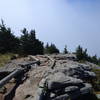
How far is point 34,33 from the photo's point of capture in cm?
3381

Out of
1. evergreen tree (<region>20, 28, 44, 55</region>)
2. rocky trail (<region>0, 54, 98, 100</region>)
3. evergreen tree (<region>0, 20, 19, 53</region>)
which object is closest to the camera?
rocky trail (<region>0, 54, 98, 100</region>)

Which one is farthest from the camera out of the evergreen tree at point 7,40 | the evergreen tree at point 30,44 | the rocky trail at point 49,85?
the evergreen tree at point 7,40

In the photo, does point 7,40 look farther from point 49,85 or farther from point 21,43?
point 49,85

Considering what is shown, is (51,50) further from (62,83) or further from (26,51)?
(62,83)

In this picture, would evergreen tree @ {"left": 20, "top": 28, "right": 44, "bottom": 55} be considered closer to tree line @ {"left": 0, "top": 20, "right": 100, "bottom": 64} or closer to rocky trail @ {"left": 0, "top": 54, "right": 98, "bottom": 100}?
tree line @ {"left": 0, "top": 20, "right": 100, "bottom": 64}

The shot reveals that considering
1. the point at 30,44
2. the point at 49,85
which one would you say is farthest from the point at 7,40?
the point at 49,85

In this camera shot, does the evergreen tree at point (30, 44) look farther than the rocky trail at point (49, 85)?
Yes

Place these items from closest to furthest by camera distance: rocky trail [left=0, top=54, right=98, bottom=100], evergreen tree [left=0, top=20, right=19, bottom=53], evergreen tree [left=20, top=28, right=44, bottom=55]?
rocky trail [left=0, top=54, right=98, bottom=100] < evergreen tree [left=20, top=28, right=44, bottom=55] < evergreen tree [left=0, top=20, right=19, bottom=53]

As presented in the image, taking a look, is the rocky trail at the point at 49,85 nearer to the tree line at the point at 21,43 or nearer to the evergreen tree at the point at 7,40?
the tree line at the point at 21,43

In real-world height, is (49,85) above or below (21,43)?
below

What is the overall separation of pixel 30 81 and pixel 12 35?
2471 centimetres

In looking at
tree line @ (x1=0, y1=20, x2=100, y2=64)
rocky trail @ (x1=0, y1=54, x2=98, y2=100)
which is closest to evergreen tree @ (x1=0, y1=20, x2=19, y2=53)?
tree line @ (x1=0, y1=20, x2=100, y2=64)

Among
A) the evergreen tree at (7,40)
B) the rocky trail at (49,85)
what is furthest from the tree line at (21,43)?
the rocky trail at (49,85)

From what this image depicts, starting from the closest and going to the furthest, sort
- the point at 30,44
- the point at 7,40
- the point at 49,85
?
1. the point at 49,85
2. the point at 30,44
3. the point at 7,40
